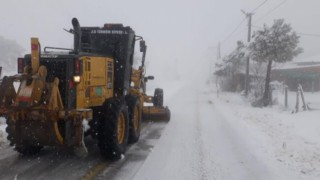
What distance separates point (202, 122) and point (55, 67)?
7827 millimetres

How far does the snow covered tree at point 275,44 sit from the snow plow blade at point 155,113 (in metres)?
9.84

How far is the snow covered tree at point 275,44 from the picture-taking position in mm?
22203

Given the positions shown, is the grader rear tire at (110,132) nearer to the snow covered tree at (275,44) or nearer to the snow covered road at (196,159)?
the snow covered road at (196,159)

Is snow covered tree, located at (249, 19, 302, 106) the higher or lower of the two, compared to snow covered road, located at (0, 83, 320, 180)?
higher

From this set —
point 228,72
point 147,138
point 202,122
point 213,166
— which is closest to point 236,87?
point 228,72

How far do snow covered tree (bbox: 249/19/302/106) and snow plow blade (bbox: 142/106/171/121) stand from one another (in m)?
9.84

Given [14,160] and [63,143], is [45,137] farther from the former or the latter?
[14,160]

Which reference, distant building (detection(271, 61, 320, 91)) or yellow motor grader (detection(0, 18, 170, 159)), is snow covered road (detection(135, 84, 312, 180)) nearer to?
yellow motor grader (detection(0, 18, 170, 159))

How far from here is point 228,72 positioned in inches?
1714

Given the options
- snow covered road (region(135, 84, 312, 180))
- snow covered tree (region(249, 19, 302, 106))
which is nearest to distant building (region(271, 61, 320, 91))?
snow covered tree (region(249, 19, 302, 106))

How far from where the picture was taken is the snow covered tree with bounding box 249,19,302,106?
22.2m

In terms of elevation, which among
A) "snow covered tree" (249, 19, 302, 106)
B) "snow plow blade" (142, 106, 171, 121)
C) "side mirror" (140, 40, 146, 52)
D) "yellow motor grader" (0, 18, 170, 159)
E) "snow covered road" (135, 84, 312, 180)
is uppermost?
"snow covered tree" (249, 19, 302, 106)

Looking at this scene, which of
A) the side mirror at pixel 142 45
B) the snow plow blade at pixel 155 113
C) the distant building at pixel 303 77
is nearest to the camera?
the side mirror at pixel 142 45

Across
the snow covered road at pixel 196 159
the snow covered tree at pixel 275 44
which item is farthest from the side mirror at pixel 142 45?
the snow covered tree at pixel 275 44
